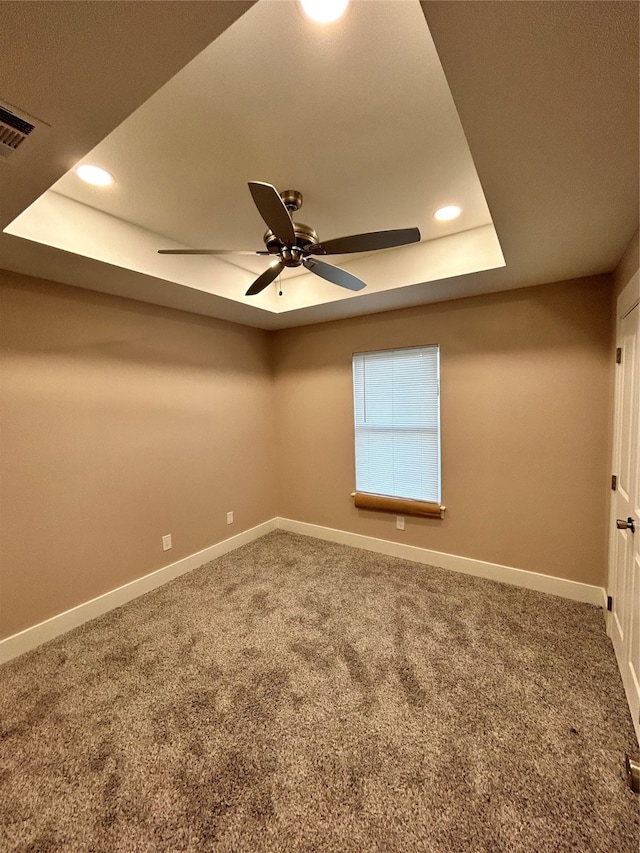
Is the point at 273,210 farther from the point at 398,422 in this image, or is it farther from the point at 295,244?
the point at 398,422

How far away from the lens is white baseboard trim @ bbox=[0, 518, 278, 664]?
2.22 meters

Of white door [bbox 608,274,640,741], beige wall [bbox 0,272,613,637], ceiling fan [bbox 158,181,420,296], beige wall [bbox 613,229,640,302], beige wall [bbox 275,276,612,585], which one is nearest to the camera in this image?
ceiling fan [bbox 158,181,420,296]

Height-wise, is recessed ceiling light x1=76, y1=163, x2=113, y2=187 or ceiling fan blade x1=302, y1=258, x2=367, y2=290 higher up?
recessed ceiling light x1=76, y1=163, x2=113, y2=187

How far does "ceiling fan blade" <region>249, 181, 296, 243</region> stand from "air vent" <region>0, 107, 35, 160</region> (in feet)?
2.36

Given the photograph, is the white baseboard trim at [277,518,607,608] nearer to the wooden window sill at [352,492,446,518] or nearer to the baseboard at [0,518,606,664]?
the baseboard at [0,518,606,664]

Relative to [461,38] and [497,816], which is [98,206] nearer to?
[461,38]

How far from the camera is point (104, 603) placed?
2641 millimetres

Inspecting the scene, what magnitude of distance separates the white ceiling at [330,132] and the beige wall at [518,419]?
33cm

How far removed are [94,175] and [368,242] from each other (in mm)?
1479

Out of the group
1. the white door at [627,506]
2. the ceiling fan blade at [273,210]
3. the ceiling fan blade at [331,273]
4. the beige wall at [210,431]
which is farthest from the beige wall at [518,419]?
the ceiling fan blade at [273,210]

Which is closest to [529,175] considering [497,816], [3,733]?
[497,816]

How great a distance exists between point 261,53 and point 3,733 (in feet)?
10.2

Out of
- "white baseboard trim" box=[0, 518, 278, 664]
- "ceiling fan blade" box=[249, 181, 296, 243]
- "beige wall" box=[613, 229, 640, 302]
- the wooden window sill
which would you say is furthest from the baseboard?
"ceiling fan blade" box=[249, 181, 296, 243]

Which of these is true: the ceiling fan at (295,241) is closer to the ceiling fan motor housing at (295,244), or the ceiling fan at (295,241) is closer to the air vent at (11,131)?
the ceiling fan motor housing at (295,244)
